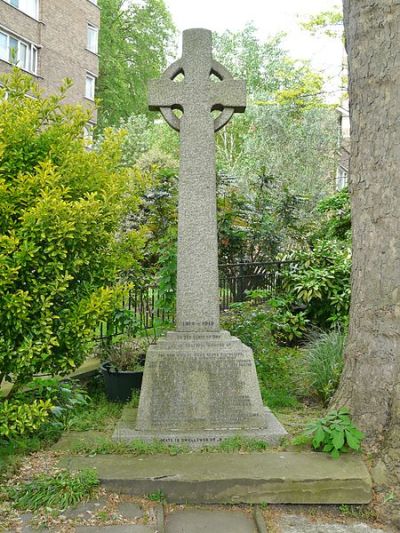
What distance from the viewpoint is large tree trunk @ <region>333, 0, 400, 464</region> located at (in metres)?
4.40

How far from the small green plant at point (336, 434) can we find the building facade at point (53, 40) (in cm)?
2010

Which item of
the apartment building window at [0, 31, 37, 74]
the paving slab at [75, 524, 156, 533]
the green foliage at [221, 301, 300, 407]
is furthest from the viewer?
the apartment building window at [0, 31, 37, 74]

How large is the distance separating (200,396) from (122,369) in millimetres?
1850

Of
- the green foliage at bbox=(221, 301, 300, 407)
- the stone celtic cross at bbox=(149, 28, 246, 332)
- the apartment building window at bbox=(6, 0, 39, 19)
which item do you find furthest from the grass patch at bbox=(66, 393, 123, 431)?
the apartment building window at bbox=(6, 0, 39, 19)

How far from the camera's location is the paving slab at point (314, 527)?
3744 millimetres

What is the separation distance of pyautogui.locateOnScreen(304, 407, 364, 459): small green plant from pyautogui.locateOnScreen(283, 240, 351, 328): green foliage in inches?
153

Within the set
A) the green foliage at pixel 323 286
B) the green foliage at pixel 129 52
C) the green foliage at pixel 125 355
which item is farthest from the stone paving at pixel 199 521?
the green foliage at pixel 129 52

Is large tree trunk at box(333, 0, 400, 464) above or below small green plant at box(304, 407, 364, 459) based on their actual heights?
above

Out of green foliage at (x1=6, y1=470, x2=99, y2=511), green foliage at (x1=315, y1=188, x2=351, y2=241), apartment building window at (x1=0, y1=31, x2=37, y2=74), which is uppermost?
apartment building window at (x1=0, y1=31, x2=37, y2=74)

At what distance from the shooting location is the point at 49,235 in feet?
13.4

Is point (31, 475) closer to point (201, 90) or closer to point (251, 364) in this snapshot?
point (251, 364)

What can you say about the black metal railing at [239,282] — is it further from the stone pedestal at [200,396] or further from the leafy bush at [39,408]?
the stone pedestal at [200,396]

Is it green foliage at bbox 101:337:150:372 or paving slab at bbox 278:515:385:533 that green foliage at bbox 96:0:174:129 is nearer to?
green foliage at bbox 101:337:150:372

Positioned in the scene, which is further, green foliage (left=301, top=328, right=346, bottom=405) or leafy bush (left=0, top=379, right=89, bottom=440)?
green foliage (left=301, top=328, right=346, bottom=405)
